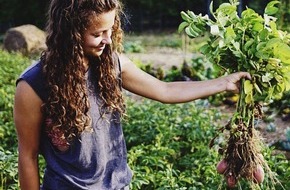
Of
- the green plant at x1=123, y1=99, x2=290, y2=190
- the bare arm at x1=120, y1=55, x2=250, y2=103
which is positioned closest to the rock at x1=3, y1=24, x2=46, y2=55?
the green plant at x1=123, y1=99, x2=290, y2=190

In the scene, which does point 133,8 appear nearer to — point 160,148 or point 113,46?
point 160,148

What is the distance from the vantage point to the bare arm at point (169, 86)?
2381 mm

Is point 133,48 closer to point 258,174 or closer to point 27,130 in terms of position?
point 258,174

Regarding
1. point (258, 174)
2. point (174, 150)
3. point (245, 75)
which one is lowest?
point (174, 150)

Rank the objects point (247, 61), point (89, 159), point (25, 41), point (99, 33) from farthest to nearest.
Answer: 1. point (25, 41)
2. point (247, 61)
3. point (89, 159)
4. point (99, 33)

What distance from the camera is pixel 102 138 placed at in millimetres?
2238

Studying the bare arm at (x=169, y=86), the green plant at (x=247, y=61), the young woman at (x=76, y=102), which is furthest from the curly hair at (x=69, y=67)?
the green plant at (x=247, y=61)

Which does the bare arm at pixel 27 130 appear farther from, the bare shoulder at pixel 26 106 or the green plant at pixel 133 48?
the green plant at pixel 133 48

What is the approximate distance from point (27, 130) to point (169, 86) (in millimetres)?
611

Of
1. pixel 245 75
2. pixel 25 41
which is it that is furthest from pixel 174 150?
pixel 25 41

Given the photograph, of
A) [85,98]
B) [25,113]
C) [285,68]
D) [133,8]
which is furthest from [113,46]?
[133,8]

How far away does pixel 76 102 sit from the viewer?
2168 mm

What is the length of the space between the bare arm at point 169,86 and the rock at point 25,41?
844 centimetres

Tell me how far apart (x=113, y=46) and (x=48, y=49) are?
0.81 feet
